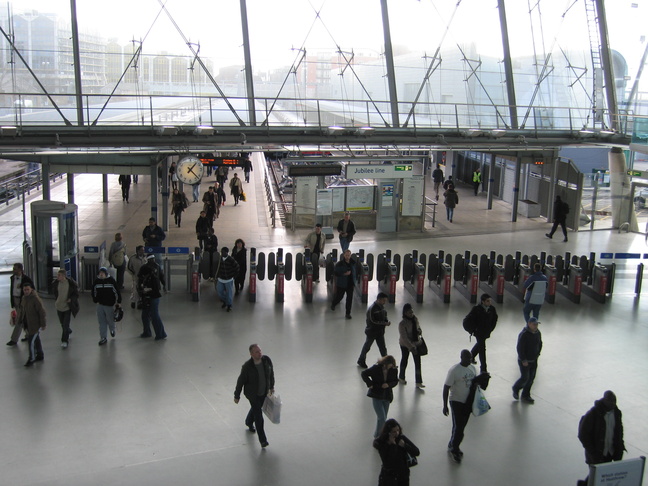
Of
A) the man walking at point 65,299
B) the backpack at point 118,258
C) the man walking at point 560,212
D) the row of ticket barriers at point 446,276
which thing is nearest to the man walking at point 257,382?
the man walking at point 65,299

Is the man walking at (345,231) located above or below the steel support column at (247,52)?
below

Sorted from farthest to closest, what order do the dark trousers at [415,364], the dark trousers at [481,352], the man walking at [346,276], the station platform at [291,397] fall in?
the man walking at [346,276], the dark trousers at [481,352], the dark trousers at [415,364], the station platform at [291,397]

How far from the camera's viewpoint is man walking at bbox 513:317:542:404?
28.0 feet

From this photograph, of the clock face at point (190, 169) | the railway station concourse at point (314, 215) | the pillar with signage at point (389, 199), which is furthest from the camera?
the pillar with signage at point (389, 199)

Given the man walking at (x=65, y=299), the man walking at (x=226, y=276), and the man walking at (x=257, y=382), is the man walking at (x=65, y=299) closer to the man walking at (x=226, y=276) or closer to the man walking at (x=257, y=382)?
the man walking at (x=226, y=276)

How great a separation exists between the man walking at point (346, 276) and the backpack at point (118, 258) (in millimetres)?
3979

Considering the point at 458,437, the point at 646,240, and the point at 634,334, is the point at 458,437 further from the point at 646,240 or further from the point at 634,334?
the point at 646,240

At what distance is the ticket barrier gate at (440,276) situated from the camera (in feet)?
43.5

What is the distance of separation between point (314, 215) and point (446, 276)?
7778mm

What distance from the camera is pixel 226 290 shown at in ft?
40.3

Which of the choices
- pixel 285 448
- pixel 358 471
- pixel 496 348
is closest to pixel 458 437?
pixel 358 471

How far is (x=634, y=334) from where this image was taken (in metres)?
11.8

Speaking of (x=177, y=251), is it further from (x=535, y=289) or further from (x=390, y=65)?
(x=390, y=65)

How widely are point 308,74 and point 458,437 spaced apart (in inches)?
532
